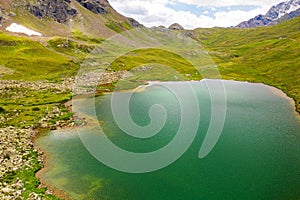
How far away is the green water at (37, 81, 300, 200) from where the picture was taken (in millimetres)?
43219

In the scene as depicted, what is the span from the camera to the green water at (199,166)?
43219mm

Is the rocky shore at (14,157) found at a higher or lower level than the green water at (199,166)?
lower

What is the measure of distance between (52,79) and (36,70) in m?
20.1

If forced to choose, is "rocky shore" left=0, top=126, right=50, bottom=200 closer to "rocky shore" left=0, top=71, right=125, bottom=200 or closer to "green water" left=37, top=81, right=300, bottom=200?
"rocky shore" left=0, top=71, right=125, bottom=200

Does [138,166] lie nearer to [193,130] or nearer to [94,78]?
[193,130]

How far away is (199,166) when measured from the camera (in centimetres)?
5119

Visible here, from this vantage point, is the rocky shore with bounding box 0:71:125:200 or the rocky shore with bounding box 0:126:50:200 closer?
the rocky shore with bounding box 0:126:50:200

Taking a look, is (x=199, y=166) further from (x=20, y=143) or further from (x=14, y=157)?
(x=20, y=143)

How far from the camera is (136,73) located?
164625 millimetres

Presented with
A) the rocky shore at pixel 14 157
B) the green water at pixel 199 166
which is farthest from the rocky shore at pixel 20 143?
the green water at pixel 199 166

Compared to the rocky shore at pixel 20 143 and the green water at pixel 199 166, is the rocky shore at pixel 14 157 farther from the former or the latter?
the green water at pixel 199 166

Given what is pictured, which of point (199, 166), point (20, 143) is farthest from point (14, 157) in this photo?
point (199, 166)

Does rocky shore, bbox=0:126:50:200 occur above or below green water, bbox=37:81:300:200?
below

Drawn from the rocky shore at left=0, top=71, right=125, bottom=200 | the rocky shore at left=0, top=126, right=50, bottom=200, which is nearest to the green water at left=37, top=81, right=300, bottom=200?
the rocky shore at left=0, top=71, right=125, bottom=200
